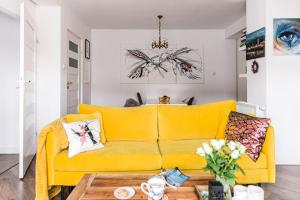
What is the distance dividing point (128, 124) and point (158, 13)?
2888 mm

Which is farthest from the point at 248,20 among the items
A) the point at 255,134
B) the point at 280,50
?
the point at 255,134

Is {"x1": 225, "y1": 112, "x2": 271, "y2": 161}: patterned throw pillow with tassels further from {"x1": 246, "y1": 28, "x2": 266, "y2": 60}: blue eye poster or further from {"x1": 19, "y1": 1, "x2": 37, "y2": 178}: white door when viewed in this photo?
{"x1": 19, "y1": 1, "x2": 37, "y2": 178}: white door

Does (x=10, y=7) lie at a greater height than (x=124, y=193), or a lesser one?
greater

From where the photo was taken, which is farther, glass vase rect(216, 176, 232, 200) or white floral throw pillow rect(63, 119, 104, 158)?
white floral throw pillow rect(63, 119, 104, 158)

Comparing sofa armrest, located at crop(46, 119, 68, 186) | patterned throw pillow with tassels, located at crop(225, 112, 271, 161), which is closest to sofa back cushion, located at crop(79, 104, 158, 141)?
sofa armrest, located at crop(46, 119, 68, 186)

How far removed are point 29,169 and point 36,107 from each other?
3.58ft

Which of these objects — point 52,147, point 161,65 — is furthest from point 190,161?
point 161,65

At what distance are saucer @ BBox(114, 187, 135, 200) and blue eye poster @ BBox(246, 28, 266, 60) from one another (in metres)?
2.86

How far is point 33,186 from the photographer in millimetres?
2779

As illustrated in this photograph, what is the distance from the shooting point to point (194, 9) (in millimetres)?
4816

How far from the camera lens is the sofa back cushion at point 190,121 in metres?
3.04

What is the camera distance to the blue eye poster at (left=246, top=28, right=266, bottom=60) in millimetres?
3603

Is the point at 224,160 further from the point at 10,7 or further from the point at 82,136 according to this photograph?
the point at 10,7

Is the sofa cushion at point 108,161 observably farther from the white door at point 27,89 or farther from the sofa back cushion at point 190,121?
the white door at point 27,89
